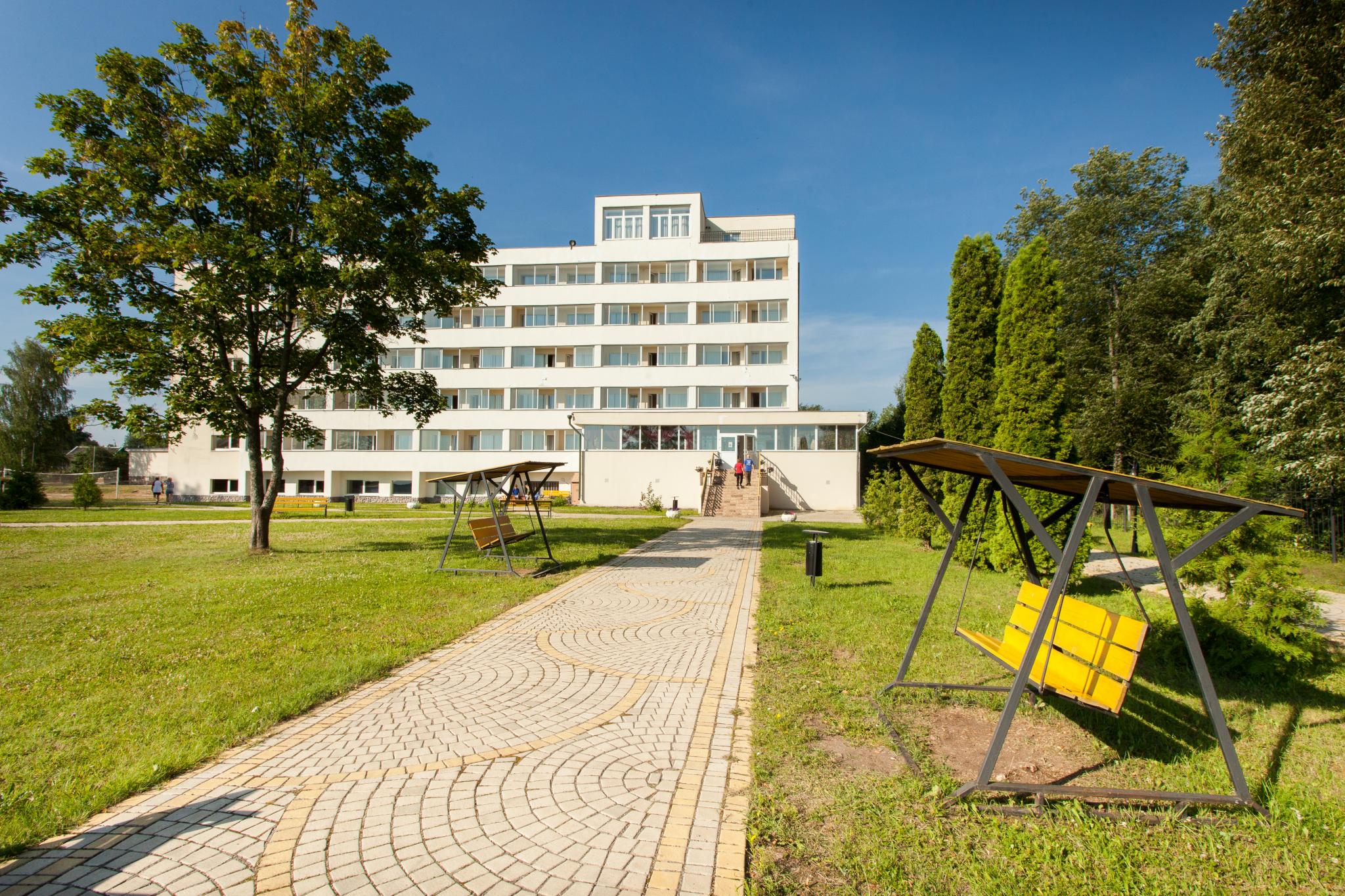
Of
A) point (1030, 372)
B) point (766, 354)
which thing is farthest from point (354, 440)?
point (1030, 372)

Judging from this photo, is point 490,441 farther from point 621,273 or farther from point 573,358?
point 621,273

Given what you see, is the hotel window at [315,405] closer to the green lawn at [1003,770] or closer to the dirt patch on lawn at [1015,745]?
the green lawn at [1003,770]

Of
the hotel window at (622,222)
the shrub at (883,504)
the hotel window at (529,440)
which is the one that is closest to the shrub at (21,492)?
the hotel window at (529,440)

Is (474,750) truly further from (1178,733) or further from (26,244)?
(26,244)

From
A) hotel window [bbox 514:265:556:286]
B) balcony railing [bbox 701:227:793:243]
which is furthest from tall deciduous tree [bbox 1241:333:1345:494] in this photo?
hotel window [bbox 514:265:556:286]

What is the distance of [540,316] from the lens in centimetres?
4403

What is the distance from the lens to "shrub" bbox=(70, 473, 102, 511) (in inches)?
1230

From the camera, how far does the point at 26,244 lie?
12.0 m

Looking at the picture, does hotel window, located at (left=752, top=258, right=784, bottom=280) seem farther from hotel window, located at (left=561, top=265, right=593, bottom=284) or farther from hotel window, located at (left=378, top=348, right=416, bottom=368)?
hotel window, located at (left=378, top=348, right=416, bottom=368)

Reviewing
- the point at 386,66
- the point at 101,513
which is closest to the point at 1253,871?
the point at 386,66

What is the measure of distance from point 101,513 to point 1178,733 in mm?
36655

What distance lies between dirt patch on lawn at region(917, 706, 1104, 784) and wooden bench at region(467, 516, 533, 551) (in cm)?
805

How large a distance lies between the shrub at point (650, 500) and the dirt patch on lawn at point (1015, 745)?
1070 inches

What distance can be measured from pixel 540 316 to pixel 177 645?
39155 mm
